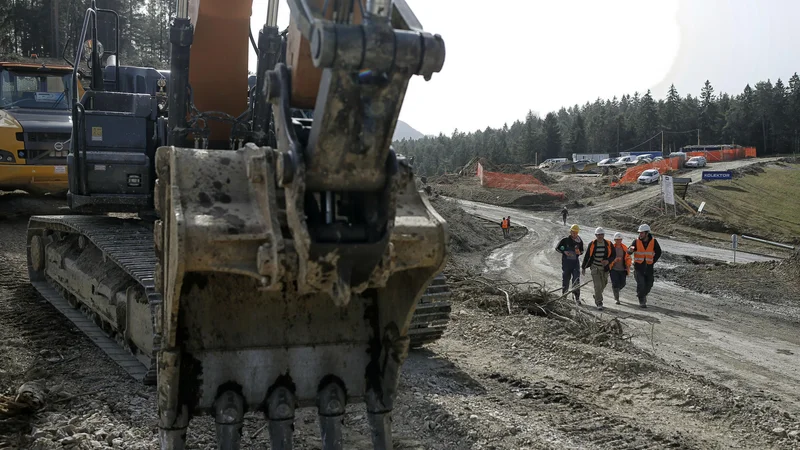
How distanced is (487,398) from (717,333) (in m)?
6.08

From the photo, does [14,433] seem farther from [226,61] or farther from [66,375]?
[226,61]

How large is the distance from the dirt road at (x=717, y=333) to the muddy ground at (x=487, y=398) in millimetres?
286

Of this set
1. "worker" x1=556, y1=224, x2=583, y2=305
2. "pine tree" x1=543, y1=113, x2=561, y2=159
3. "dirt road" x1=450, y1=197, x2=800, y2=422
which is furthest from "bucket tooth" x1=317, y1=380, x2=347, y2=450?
"pine tree" x1=543, y1=113, x2=561, y2=159

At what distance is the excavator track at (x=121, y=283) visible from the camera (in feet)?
19.8

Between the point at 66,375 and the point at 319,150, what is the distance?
13.5 feet

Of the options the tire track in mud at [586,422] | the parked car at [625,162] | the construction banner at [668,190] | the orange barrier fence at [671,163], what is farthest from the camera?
the parked car at [625,162]

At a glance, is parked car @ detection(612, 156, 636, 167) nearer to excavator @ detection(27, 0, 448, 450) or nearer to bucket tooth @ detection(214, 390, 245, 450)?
excavator @ detection(27, 0, 448, 450)

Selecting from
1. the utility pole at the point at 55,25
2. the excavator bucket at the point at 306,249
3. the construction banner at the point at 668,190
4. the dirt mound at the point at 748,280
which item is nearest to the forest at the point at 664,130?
the utility pole at the point at 55,25

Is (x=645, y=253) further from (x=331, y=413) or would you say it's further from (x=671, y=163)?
(x=671, y=163)

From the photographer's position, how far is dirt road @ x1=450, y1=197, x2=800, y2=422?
8.32 metres

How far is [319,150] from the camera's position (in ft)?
10.4

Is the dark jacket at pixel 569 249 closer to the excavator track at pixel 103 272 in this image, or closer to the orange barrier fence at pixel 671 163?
the excavator track at pixel 103 272

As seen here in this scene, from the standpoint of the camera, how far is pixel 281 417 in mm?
4008

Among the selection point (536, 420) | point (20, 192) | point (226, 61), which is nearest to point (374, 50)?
point (226, 61)
